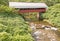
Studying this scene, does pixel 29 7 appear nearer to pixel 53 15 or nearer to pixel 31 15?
pixel 31 15

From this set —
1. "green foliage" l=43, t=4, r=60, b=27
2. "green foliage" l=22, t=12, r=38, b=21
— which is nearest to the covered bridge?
"green foliage" l=43, t=4, r=60, b=27

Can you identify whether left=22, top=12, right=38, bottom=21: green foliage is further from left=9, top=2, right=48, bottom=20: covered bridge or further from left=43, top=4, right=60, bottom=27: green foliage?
left=43, top=4, right=60, bottom=27: green foliage

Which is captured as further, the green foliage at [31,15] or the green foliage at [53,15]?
the green foliage at [31,15]

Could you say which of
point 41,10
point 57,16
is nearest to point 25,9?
point 41,10

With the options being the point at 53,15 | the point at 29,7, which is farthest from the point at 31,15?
the point at 53,15

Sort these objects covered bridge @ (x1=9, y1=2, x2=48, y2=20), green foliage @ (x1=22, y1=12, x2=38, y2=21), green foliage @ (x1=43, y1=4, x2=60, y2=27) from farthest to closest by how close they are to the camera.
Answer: green foliage @ (x1=22, y1=12, x2=38, y2=21)
covered bridge @ (x1=9, y1=2, x2=48, y2=20)
green foliage @ (x1=43, y1=4, x2=60, y2=27)

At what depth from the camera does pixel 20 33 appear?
14.8 m

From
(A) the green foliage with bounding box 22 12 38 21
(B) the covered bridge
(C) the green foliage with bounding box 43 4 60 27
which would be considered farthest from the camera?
(A) the green foliage with bounding box 22 12 38 21

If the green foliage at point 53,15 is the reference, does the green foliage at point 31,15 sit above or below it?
below

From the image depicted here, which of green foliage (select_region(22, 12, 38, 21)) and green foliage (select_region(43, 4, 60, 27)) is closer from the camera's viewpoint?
green foliage (select_region(43, 4, 60, 27))

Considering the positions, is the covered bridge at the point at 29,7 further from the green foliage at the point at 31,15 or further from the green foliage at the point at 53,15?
the green foliage at the point at 31,15

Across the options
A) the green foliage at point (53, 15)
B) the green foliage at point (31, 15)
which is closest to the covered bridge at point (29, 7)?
the green foliage at point (53, 15)

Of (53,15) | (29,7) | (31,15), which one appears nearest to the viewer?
(53,15)

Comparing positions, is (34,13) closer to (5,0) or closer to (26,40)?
(5,0)
